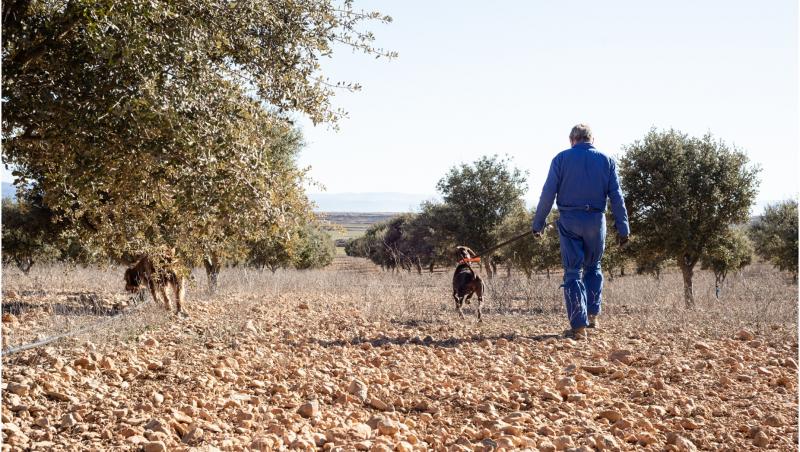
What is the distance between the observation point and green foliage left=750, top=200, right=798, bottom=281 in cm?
3189

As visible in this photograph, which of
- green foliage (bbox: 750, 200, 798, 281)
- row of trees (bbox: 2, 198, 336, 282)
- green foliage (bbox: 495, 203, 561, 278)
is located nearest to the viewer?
row of trees (bbox: 2, 198, 336, 282)

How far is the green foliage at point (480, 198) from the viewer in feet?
98.7

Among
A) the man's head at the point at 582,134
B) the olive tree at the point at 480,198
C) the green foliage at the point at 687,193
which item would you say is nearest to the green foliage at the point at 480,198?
the olive tree at the point at 480,198

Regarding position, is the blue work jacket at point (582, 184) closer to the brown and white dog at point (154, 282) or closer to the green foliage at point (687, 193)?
the brown and white dog at point (154, 282)

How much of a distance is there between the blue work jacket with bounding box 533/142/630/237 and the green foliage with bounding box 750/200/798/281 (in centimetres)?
2731

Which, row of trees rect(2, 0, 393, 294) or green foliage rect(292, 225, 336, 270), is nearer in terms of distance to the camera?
row of trees rect(2, 0, 393, 294)

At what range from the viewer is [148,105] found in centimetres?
529

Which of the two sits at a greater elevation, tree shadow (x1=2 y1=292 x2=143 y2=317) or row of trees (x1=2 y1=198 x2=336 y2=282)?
row of trees (x1=2 y1=198 x2=336 y2=282)

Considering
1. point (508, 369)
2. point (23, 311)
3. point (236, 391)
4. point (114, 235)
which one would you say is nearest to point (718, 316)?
point (508, 369)

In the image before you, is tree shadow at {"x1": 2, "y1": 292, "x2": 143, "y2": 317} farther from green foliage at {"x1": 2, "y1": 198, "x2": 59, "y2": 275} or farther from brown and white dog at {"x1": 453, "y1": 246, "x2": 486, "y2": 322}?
brown and white dog at {"x1": 453, "y1": 246, "x2": 486, "y2": 322}

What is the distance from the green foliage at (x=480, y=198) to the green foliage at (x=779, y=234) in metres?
12.5

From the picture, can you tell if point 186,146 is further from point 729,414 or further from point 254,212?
point 729,414

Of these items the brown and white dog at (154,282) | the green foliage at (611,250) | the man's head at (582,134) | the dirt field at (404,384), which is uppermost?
the man's head at (582,134)

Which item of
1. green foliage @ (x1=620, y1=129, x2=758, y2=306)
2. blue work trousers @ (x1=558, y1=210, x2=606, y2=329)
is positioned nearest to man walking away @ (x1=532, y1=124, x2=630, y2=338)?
blue work trousers @ (x1=558, y1=210, x2=606, y2=329)
